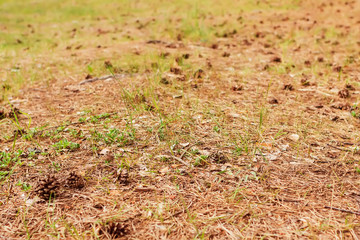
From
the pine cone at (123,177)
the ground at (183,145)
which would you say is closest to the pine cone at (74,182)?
the ground at (183,145)

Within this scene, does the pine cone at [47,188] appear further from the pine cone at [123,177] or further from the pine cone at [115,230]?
the pine cone at [115,230]

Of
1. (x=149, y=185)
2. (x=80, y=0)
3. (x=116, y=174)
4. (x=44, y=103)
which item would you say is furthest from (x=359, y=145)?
(x=80, y=0)

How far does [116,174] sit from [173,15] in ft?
24.0

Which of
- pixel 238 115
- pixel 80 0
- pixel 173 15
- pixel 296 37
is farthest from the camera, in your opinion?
pixel 80 0

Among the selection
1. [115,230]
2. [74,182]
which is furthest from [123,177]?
[115,230]

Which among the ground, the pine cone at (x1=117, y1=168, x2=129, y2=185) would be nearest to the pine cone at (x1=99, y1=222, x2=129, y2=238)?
the ground

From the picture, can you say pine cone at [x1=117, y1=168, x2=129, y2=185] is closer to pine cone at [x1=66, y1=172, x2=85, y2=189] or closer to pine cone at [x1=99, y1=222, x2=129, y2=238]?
pine cone at [x1=66, y1=172, x2=85, y2=189]

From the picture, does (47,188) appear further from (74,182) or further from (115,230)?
(115,230)

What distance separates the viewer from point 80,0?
11.2 metres

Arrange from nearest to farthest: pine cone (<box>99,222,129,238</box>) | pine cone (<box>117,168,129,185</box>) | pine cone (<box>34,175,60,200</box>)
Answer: pine cone (<box>99,222,129,238</box>)
pine cone (<box>34,175,60,200</box>)
pine cone (<box>117,168,129,185</box>)

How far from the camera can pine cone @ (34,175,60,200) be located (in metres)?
1.78

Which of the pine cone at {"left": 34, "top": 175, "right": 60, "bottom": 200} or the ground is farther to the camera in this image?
the pine cone at {"left": 34, "top": 175, "right": 60, "bottom": 200}

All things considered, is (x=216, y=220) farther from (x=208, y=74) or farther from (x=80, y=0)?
(x=80, y=0)

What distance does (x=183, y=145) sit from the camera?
224cm
